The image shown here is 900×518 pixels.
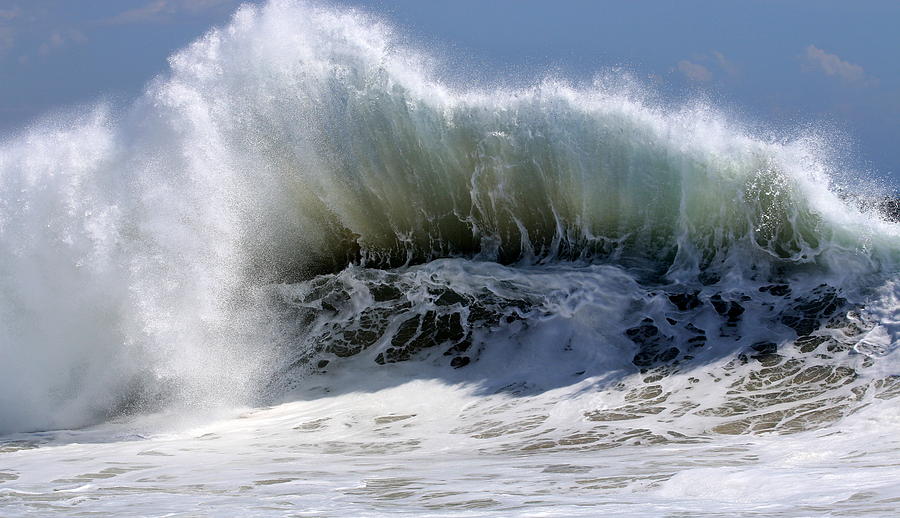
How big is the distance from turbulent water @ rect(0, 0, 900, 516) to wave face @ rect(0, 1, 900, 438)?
0.04 meters

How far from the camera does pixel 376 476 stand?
7.49 m

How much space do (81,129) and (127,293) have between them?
339 centimetres

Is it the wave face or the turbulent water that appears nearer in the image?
the turbulent water

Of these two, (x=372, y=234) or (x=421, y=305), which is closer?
(x=421, y=305)

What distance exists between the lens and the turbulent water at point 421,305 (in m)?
7.42

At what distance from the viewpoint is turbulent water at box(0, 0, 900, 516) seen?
7.42 meters

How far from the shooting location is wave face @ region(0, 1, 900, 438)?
11.1m

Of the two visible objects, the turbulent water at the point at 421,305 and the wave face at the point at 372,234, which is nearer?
the turbulent water at the point at 421,305

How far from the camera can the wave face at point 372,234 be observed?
36.3 feet

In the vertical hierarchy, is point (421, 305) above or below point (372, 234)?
below

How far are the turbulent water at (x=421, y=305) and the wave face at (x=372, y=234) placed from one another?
0.12ft

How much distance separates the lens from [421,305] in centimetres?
1249

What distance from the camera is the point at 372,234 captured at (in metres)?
14.2

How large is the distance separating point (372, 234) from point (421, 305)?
7.08 ft
